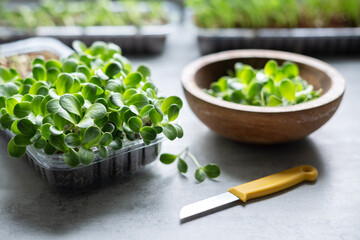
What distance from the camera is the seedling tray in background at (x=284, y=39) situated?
1369 mm

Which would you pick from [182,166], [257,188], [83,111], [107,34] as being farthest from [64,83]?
[107,34]

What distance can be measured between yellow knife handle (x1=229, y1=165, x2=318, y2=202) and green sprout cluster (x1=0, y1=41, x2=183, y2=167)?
0.15m

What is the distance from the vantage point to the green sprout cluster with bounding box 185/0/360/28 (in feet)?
4.61

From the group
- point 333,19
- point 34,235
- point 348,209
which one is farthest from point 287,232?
point 333,19

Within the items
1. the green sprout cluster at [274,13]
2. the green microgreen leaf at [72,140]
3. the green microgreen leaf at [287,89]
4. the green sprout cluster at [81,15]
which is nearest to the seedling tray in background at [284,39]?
the green sprout cluster at [274,13]

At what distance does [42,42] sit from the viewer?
1.17 metres

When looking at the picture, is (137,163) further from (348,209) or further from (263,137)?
(348,209)

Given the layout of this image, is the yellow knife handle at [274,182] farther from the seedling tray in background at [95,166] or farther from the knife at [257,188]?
the seedling tray in background at [95,166]

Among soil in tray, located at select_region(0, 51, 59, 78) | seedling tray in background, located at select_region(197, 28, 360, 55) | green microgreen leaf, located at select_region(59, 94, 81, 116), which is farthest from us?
seedling tray in background, located at select_region(197, 28, 360, 55)

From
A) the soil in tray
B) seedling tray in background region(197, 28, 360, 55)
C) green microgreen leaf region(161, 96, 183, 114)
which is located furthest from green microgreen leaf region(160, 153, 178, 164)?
seedling tray in background region(197, 28, 360, 55)

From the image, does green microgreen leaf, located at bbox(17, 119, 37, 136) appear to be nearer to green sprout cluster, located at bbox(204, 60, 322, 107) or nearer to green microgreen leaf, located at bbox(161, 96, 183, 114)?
green microgreen leaf, located at bbox(161, 96, 183, 114)

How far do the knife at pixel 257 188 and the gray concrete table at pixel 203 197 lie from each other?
0.04ft

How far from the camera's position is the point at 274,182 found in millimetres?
794

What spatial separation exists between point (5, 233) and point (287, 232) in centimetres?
44
